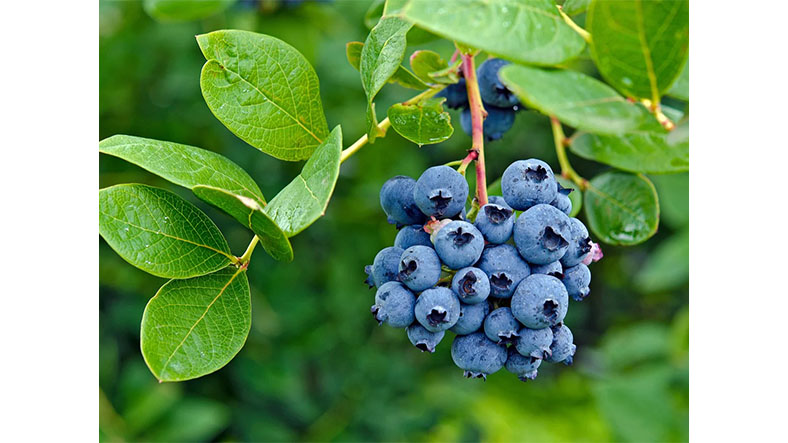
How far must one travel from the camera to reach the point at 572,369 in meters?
3.25

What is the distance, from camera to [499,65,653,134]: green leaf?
22.9 inches

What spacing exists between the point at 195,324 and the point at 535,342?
0.42 metres

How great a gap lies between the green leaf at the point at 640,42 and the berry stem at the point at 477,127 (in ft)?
0.63

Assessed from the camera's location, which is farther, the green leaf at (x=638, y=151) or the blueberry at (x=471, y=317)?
the green leaf at (x=638, y=151)

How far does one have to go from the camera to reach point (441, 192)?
0.76 meters

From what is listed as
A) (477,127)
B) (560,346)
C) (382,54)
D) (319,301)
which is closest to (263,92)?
(382,54)

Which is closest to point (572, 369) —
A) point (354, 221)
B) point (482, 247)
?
point (354, 221)

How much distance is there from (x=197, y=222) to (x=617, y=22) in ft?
1.79

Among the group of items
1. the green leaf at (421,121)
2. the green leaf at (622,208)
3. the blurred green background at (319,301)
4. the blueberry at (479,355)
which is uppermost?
the green leaf at (421,121)

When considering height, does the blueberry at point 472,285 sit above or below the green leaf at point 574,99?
below

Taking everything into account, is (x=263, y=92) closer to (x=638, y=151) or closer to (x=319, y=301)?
(x=638, y=151)

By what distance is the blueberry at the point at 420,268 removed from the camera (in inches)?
29.6

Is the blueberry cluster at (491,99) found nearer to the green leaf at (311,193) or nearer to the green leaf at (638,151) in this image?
the green leaf at (638,151)

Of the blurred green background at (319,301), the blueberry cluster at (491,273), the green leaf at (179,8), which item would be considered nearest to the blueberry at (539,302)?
the blueberry cluster at (491,273)
